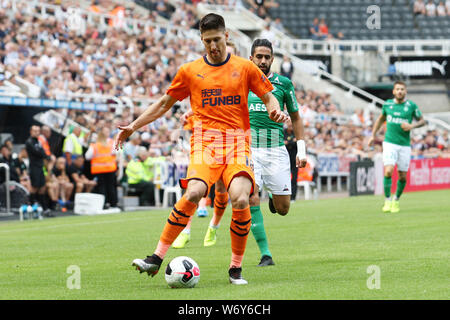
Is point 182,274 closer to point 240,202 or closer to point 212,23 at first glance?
point 240,202

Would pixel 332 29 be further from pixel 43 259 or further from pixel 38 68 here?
pixel 43 259

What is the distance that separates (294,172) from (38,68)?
10611 mm

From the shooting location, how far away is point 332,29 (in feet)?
144

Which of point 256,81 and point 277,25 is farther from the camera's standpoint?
point 277,25

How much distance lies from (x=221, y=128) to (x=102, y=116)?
16348 mm

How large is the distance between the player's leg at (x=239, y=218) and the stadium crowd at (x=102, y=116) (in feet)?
23.9

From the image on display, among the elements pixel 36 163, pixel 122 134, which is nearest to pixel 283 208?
pixel 122 134

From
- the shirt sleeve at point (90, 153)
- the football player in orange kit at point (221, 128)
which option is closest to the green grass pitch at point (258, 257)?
the football player in orange kit at point (221, 128)

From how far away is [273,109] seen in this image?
814 cm

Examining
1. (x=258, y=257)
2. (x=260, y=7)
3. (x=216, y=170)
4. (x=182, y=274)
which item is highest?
(x=260, y=7)

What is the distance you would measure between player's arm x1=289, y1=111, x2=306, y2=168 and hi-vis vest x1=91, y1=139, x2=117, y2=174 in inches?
488

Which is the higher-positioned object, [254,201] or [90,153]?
[90,153]

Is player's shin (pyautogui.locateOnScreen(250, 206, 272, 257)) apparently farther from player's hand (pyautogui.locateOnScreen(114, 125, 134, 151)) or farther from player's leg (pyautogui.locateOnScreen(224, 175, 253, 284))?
player's hand (pyautogui.locateOnScreen(114, 125, 134, 151))
